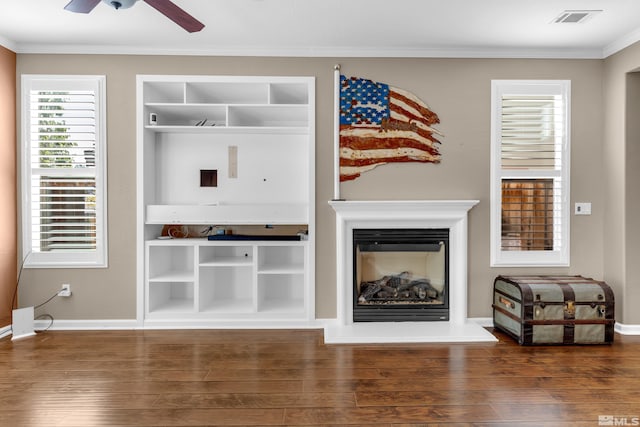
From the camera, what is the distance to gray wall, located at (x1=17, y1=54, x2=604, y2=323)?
3625 mm

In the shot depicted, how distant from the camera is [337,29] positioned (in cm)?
327

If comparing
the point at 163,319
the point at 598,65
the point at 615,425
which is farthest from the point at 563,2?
the point at 163,319

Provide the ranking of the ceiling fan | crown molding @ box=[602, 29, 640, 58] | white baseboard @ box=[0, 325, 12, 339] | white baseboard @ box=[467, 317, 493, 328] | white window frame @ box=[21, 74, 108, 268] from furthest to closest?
white baseboard @ box=[467, 317, 493, 328] → white window frame @ box=[21, 74, 108, 268] → white baseboard @ box=[0, 325, 12, 339] → crown molding @ box=[602, 29, 640, 58] → the ceiling fan

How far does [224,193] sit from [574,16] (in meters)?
3.39

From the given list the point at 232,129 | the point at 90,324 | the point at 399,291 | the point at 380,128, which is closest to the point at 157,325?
the point at 90,324

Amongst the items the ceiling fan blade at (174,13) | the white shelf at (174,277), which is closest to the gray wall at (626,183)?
the ceiling fan blade at (174,13)

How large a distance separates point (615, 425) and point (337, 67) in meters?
3.26

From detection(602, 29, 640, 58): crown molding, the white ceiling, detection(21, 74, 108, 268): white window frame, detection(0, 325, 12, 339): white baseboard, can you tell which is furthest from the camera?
detection(21, 74, 108, 268): white window frame

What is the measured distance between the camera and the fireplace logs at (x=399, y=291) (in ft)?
12.2

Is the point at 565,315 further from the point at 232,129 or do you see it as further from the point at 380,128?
the point at 232,129

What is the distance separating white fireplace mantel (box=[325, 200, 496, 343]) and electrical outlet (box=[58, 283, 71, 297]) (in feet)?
8.01

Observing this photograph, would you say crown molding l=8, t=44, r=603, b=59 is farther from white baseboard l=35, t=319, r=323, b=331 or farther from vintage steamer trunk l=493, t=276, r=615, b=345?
white baseboard l=35, t=319, r=323, b=331

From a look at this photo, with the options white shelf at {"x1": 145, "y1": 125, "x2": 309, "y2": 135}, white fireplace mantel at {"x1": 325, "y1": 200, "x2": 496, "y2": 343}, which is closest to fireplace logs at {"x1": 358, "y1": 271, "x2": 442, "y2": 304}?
white fireplace mantel at {"x1": 325, "y1": 200, "x2": 496, "y2": 343}

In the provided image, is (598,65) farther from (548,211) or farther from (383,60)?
(383,60)
